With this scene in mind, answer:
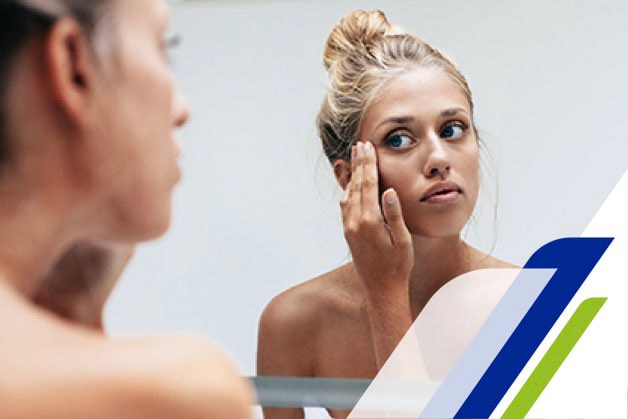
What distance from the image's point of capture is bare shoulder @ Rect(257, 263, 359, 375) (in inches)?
41.4

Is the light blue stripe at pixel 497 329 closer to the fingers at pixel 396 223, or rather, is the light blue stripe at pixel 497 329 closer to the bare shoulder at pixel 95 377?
the fingers at pixel 396 223

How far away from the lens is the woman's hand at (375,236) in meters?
0.98

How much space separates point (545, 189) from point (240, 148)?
0.42m

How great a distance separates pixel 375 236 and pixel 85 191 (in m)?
0.77

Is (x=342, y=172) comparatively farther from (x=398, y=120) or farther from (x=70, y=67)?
(x=70, y=67)

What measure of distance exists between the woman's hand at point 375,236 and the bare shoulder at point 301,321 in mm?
55

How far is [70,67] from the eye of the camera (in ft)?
0.75

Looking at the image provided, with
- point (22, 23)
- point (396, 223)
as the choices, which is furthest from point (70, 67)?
point (396, 223)

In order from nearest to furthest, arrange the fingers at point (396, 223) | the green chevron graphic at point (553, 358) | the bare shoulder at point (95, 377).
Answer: the bare shoulder at point (95, 377), the green chevron graphic at point (553, 358), the fingers at point (396, 223)

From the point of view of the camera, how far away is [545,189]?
115 cm

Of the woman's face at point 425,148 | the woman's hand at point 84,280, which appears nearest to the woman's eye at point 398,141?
the woman's face at point 425,148

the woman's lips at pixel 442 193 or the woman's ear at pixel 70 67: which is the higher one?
the woman's ear at pixel 70 67

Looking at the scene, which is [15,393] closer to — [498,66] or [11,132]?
[11,132]

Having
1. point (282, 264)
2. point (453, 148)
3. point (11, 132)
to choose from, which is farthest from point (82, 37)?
point (282, 264)
